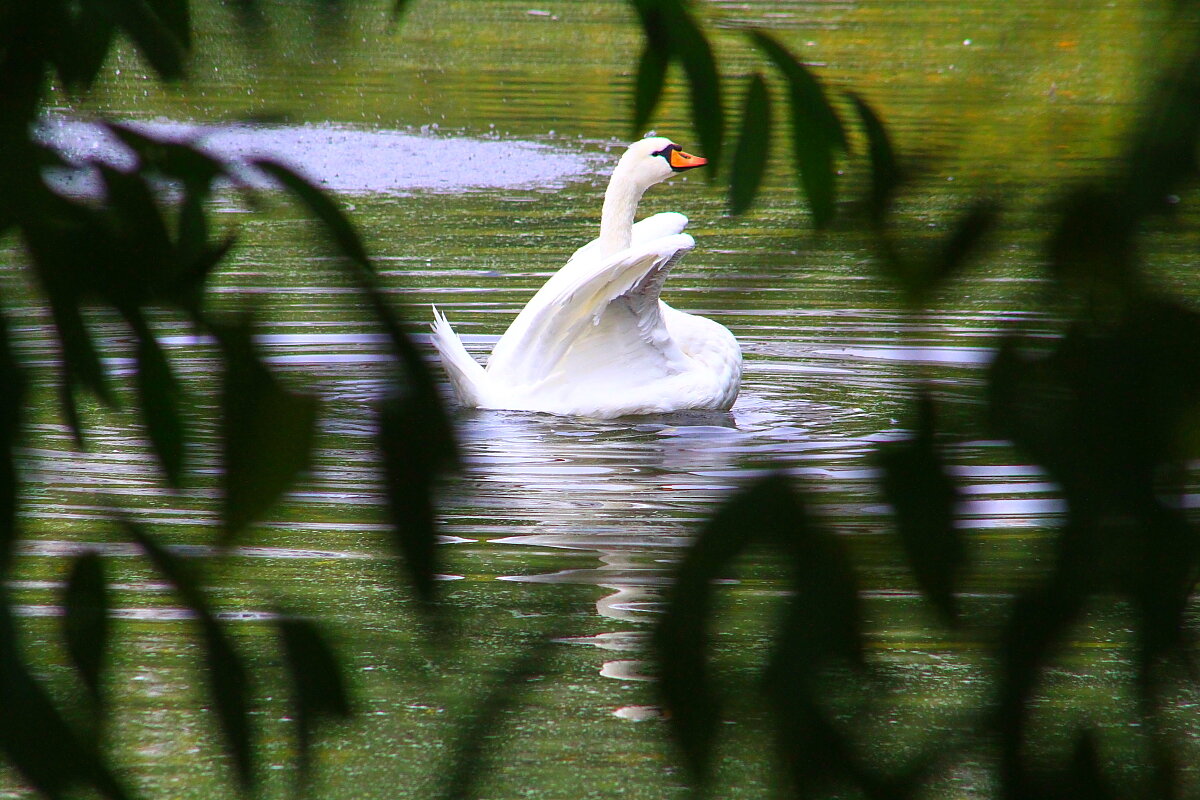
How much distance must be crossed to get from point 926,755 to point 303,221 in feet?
1.52

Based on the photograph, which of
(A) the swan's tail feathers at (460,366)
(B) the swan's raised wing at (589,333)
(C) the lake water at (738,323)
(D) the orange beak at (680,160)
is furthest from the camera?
(D) the orange beak at (680,160)

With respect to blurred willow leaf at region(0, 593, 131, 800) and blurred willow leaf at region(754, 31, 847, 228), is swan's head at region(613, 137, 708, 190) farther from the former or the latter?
blurred willow leaf at region(0, 593, 131, 800)

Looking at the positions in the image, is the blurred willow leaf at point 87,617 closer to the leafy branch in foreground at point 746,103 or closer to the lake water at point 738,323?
the lake water at point 738,323

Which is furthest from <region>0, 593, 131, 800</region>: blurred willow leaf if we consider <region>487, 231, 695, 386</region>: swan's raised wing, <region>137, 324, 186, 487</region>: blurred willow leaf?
<region>487, 231, 695, 386</region>: swan's raised wing

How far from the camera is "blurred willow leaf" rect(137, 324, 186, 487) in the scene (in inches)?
39.4

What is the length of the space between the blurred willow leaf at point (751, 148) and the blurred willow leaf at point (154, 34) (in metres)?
0.47

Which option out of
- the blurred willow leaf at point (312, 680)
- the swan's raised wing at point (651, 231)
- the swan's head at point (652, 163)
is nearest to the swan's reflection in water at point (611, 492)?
the blurred willow leaf at point (312, 680)

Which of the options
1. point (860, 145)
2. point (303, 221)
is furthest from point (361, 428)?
point (860, 145)

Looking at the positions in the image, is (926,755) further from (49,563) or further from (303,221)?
(49,563)

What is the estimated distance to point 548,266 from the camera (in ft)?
26.9

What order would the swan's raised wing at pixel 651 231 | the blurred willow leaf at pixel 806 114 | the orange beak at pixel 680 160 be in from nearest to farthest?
the blurred willow leaf at pixel 806 114
the swan's raised wing at pixel 651 231
the orange beak at pixel 680 160

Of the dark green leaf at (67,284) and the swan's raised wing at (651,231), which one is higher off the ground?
the dark green leaf at (67,284)

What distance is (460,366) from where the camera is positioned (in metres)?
5.64

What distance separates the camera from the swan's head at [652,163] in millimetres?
6730
